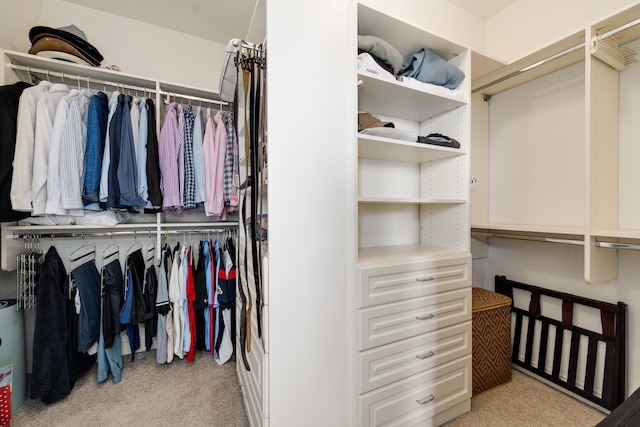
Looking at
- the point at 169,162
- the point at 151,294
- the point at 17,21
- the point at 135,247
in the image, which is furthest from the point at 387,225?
the point at 17,21

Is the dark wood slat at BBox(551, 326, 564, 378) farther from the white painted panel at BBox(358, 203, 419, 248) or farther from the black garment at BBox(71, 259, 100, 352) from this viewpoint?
the black garment at BBox(71, 259, 100, 352)

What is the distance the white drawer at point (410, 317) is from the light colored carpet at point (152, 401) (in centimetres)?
96

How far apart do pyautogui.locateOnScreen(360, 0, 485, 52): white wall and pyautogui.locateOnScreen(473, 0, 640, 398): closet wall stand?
14 cm

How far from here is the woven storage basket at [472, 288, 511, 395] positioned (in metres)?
1.64

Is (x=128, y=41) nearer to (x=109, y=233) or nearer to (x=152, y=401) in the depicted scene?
(x=109, y=233)

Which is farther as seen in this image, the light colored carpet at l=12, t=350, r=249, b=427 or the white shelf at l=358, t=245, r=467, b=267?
the light colored carpet at l=12, t=350, r=249, b=427

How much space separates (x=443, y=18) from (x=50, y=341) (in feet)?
11.9

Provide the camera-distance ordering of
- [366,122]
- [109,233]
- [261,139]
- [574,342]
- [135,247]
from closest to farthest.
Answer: [261,139], [366,122], [574,342], [109,233], [135,247]

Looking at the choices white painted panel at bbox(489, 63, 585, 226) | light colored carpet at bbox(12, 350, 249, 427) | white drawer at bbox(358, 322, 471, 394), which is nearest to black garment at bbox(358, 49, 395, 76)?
white painted panel at bbox(489, 63, 585, 226)

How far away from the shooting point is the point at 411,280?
51.1 inches

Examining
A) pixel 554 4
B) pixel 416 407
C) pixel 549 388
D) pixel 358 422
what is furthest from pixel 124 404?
pixel 554 4

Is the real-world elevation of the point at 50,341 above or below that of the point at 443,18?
below

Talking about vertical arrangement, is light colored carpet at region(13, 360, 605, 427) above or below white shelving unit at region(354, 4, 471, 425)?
below

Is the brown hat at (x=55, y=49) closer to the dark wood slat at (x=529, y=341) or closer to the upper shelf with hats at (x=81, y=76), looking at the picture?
the upper shelf with hats at (x=81, y=76)
